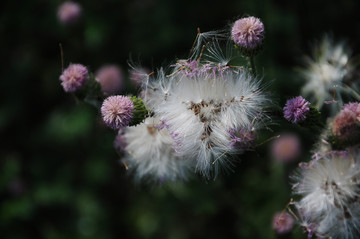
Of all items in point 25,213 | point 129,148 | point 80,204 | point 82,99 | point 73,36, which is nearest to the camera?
point 82,99

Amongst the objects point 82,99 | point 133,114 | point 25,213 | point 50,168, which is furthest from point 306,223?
point 50,168

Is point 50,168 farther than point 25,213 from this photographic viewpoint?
Yes

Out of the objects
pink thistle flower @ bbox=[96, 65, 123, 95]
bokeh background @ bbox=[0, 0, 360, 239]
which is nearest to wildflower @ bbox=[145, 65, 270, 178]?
pink thistle flower @ bbox=[96, 65, 123, 95]

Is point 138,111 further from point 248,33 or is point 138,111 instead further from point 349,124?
point 349,124

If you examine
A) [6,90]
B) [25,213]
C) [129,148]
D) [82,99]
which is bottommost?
[25,213]

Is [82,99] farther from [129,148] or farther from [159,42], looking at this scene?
[159,42]

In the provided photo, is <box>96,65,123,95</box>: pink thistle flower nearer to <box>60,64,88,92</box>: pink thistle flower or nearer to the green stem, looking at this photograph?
<box>60,64,88,92</box>: pink thistle flower

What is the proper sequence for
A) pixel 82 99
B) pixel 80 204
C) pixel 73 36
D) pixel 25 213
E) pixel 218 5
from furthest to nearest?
pixel 218 5 < pixel 80 204 < pixel 25 213 < pixel 73 36 < pixel 82 99
